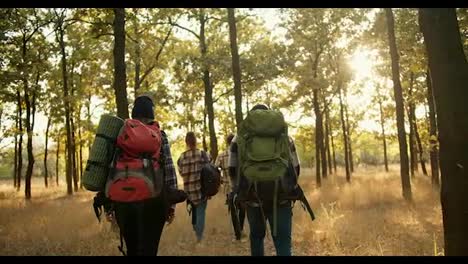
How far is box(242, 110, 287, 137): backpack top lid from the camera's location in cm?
515

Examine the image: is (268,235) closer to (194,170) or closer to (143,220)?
(143,220)

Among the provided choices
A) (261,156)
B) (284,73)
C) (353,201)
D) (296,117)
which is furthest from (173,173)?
(296,117)

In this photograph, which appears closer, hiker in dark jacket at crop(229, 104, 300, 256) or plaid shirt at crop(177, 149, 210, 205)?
hiker in dark jacket at crop(229, 104, 300, 256)

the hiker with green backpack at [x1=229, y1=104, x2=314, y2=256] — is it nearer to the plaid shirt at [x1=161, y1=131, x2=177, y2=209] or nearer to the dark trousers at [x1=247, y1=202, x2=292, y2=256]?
the dark trousers at [x1=247, y1=202, x2=292, y2=256]

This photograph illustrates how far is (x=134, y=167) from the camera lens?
455 cm

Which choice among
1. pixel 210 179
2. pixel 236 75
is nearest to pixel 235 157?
pixel 210 179

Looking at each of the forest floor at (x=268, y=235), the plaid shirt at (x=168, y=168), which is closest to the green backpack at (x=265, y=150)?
the plaid shirt at (x=168, y=168)

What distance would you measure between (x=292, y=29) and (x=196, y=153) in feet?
57.8

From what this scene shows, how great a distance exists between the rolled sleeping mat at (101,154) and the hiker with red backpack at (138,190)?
54 mm

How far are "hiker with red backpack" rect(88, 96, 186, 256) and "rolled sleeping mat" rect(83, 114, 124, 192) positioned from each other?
0.05 meters

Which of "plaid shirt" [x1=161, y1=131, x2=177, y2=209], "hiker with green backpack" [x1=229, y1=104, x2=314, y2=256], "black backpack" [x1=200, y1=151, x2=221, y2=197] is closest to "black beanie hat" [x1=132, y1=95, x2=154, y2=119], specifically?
"plaid shirt" [x1=161, y1=131, x2=177, y2=209]

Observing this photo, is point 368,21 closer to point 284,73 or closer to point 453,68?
point 284,73

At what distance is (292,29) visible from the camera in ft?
84.1

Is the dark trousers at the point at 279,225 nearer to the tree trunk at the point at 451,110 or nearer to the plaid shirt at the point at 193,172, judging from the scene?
the tree trunk at the point at 451,110
